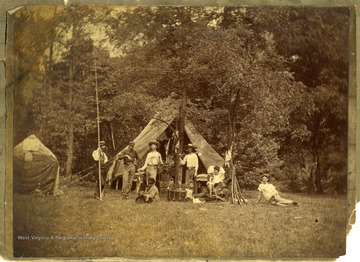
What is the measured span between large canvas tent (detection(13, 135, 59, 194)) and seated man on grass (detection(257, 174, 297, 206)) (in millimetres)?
2606

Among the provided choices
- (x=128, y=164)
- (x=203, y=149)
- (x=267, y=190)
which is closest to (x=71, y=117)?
(x=128, y=164)

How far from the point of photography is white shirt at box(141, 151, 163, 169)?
293 inches

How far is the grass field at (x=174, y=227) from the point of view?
734cm

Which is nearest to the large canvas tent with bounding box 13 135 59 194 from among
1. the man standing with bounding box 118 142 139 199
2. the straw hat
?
the man standing with bounding box 118 142 139 199

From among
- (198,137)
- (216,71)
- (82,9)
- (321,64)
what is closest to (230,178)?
(198,137)

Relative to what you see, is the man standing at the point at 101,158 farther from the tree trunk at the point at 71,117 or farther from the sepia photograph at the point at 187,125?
the tree trunk at the point at 71,117

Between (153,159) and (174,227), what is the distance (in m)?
0.90

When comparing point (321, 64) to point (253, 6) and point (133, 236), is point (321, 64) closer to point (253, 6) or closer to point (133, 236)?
point (253, 6)

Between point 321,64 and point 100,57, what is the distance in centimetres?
282

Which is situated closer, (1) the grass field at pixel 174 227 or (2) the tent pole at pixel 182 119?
(1) the grass field at pixel 174 227

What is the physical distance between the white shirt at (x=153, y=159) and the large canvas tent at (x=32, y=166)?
116 centimetres

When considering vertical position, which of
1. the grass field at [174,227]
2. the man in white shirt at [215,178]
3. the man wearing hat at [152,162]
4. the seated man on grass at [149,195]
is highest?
the man wearing hat at [152,162]

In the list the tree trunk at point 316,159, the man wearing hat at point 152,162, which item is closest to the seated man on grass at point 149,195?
the man wearing hat at point 152,162

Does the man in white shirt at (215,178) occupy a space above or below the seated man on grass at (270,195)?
above
